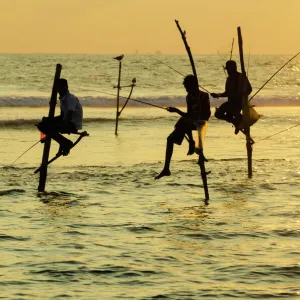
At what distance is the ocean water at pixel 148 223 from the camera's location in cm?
866

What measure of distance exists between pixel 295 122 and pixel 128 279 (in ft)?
75.6

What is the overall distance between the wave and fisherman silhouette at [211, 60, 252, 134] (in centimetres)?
2427

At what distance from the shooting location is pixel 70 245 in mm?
10234

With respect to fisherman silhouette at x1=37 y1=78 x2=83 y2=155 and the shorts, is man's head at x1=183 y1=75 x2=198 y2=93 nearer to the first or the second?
the shorts

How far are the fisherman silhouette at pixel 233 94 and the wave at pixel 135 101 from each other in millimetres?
24271

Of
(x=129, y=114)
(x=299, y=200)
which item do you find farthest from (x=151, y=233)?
(x=129, y=114)

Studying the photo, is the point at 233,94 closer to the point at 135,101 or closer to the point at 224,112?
the point at 224,112

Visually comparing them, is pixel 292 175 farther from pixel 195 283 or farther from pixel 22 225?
pixel 195 283

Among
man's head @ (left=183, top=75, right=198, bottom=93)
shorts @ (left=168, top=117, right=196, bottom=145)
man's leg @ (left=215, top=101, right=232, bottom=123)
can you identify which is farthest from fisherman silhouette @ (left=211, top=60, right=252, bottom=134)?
man's head @ (left=183, top=75, right=198, bottom=93)

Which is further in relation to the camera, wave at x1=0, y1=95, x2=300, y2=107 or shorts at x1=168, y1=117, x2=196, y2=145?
wave at x1=0, y1=95, x2=300, y2=107

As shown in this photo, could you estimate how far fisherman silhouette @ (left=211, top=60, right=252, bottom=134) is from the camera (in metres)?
15.5

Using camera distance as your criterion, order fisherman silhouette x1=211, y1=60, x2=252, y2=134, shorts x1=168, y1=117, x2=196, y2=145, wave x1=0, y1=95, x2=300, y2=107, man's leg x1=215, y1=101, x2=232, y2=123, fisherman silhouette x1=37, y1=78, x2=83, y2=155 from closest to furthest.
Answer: shorts x1=168, y1=117, x2=196, y2=145
fisherman silhouette x1=37, y1=78, x2=83, y2=155
fisherman silhouette x1=211, y1=60, x2=252, y2=134
man's leg x1=215, y1=101, x2=232, y2=123
wave x1=0, y1=95, x2=300, y2=107

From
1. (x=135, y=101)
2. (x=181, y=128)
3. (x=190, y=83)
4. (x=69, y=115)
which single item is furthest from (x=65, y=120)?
(x=135, y=101)

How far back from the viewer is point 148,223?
38.2 feet
